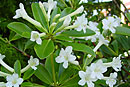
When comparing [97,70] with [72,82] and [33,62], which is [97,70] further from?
[33,62]

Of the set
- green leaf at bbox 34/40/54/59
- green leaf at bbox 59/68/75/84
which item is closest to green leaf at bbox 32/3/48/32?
green leaf at bbox 34/40/54/59

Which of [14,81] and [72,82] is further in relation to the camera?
[72,82]

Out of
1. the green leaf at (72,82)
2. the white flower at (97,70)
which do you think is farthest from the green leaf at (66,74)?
the white flower at (97,70)

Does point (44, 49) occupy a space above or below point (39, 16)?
below

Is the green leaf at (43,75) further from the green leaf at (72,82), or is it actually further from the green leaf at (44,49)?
the green leaf at (44,49)

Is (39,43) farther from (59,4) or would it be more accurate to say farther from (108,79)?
(59,4)

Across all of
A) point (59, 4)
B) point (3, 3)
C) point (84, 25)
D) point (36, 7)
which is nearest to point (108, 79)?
point (84, 25)

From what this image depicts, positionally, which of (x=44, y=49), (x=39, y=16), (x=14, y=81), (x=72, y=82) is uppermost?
(x=39, y=16)

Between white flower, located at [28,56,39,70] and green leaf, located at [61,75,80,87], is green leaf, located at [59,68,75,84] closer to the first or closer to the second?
green leaf, located at [61,75,80,87]

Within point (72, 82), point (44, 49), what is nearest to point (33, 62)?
point (44, 49)
